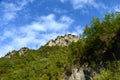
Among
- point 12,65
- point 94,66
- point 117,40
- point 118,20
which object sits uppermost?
point 12,65

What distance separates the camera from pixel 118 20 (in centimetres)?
2802

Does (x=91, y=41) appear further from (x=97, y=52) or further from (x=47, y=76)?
(x=47, y=76)

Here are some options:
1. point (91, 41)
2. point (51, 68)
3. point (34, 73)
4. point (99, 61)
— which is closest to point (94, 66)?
point (99, 61)

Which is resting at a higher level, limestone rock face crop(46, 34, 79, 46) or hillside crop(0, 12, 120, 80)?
limestone rock face crop(46, 34, 79, 46)

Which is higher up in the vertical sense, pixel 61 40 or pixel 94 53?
pixel 61 40

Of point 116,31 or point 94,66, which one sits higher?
point 116,31

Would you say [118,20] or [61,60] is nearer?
[118,20]

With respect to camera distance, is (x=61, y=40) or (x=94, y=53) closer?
(x=94, y=53)

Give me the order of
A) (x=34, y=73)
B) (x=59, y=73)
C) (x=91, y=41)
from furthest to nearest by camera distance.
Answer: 1. (x=34, y=73)
2. (x=59, y=73)
3. (x=91, y=41)

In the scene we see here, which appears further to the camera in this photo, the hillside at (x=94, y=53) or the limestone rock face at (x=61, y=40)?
the limestone rock face at (x=61, y=40)

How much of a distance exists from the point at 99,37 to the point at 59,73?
6468 mm

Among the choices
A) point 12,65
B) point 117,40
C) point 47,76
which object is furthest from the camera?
point 12,65

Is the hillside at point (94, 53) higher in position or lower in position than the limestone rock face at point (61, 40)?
lower

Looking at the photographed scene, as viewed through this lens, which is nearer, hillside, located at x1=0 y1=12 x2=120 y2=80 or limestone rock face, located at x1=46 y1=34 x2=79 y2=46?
hillside, located at x1=0 y1=12 x2=120 y2=80
